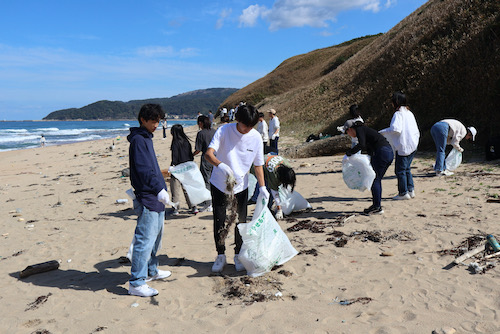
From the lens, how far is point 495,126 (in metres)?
10.4

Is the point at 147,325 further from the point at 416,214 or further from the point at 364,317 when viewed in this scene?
the point at 416,214

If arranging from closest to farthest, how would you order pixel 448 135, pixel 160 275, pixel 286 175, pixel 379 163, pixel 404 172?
pixel 160 275, pixel 286 175, pixel 379 163, pixel 404 172, pixel 448 135

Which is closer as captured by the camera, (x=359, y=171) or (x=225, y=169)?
(x=225, y=169)

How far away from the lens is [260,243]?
12.2 ft

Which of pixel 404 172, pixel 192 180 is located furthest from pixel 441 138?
pixel 192 180

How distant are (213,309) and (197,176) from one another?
10.2ft

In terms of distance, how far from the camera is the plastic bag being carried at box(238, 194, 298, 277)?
363cm

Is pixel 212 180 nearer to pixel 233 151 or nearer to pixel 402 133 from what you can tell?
pixel 233 151

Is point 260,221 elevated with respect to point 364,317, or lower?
elevated

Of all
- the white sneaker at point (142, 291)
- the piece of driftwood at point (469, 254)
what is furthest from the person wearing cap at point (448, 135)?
the white sneaker at point (142, 291)

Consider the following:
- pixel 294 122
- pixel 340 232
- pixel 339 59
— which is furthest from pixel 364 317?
pixel 339 59

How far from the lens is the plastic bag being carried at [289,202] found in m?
5.83

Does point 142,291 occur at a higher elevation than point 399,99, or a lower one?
lower

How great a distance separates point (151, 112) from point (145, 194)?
0.78 m
